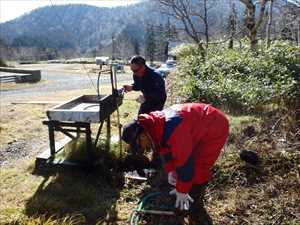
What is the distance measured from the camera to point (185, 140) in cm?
293

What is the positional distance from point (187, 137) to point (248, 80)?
4506mm

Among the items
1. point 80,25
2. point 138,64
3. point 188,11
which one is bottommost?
point 138,64

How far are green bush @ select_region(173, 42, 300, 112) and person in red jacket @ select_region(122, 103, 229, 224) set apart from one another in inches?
110

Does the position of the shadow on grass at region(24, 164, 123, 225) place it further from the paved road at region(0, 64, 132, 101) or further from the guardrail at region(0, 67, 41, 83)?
the guardrail at region(0, 67, 41, 83)

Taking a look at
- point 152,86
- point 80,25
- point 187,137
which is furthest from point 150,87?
point 80,25

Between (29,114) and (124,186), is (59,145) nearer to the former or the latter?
(124,186)

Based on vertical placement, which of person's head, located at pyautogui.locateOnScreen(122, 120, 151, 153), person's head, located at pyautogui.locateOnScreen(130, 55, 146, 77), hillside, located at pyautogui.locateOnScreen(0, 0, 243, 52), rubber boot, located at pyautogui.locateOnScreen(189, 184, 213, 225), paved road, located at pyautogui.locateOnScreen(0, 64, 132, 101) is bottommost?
paved road, located at pyautogui.locateOnScreen(0, 64, 132, 101)

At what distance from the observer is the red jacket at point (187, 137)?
9.61ft

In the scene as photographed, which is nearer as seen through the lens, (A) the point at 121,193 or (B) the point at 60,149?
(A) the point at 121,193

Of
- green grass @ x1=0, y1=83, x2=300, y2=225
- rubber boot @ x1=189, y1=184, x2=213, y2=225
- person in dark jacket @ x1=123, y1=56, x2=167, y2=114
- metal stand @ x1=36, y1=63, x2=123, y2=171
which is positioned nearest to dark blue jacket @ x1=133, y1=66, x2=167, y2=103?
person in dark jacket @ x1=123, y1=56, x2=167, y2=114

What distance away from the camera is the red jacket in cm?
293

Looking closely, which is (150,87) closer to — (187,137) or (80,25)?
(187,137)

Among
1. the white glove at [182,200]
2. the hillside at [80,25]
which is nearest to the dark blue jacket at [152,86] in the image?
the white glove at [182,200]

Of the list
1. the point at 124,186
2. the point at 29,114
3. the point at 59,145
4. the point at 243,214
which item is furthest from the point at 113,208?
the point at 29,114
